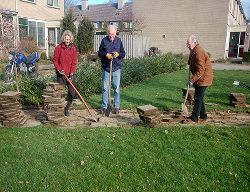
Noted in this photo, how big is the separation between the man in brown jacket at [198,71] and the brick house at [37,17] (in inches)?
631

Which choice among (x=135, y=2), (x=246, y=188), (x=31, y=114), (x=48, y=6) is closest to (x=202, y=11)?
(x=135, y=2)

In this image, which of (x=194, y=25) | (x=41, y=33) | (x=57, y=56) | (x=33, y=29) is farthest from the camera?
(x=194, y=25)

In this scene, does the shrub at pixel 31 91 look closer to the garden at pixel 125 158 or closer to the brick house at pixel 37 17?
the garden at pixel 125 158

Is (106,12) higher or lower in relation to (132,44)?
higher

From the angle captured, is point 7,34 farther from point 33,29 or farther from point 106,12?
point 106,12

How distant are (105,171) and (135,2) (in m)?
29.7

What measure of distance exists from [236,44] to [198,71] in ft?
77.0

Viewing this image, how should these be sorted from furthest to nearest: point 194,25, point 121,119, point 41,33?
point 194,25 < point 41,33 < point 121,119

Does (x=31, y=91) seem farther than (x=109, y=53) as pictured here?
Yes

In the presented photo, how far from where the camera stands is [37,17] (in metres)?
21.9

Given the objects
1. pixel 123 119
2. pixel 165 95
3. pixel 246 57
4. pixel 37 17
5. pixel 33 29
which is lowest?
pixel 123 119

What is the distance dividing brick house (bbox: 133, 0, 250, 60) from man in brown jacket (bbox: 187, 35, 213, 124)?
2167cm

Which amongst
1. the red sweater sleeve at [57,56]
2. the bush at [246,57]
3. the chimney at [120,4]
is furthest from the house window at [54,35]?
the chimney at [120,4]

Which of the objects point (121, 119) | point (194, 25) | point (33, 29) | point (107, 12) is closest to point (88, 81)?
point (121, 119)
